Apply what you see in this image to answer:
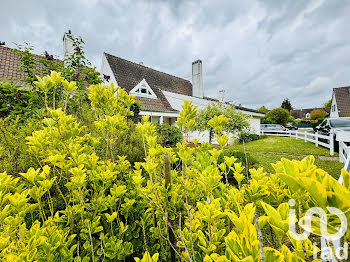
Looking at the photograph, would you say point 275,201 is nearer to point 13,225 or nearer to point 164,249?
point 164,249

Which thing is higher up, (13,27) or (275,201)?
(13,27)

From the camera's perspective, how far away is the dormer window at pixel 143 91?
1335cm

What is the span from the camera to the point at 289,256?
1.83 feet

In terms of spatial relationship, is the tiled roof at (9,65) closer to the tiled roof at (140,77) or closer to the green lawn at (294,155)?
the tiled roof at (140,77)

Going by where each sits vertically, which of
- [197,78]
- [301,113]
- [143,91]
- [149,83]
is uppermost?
[301,113]

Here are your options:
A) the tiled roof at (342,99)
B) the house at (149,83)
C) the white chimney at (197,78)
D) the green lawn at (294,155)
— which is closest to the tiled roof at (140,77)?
the house at (149,83)

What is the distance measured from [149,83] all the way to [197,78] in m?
5.39

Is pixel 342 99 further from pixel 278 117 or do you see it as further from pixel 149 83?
pixel 149 83

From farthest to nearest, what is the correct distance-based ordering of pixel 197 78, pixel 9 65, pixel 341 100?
pixel 341 100
pixel 197 78
pixel 9 65

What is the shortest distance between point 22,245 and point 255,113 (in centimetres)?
2219

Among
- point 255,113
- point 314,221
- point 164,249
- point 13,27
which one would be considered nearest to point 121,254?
point 164,249

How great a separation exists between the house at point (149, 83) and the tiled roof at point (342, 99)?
18624 millimetres

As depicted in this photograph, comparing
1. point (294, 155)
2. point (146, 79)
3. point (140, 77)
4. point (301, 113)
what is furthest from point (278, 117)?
point (301, 113)

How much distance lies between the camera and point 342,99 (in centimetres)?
2866
